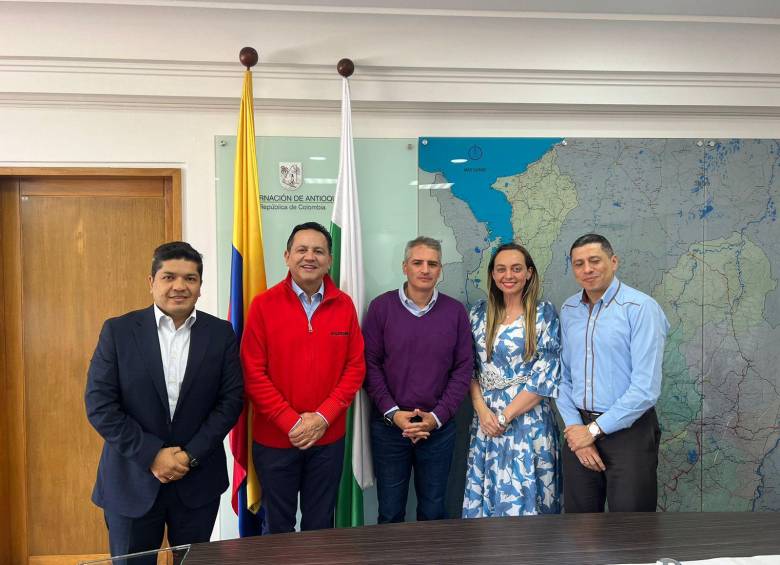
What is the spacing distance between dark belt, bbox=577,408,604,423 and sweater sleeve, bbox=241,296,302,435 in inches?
42.4

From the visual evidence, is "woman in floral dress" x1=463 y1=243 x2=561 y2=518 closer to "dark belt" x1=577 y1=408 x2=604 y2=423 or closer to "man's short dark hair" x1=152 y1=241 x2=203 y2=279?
"dark belt" x1=577 y1=408 x2=604 y2=423

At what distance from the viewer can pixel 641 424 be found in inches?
89.0

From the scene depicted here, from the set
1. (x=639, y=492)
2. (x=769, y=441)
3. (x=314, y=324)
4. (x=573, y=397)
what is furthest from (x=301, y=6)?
(x=769, y=441)

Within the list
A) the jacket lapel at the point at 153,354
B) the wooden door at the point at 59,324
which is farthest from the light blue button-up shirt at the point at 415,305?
the wooden door at the point at 59,324

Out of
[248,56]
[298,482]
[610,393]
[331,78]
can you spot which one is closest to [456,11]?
[331,78]

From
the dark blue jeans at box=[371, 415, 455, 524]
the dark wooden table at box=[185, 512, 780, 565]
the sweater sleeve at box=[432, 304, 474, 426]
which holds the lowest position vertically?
the dark blue jeans at box=[371, 415, 455, 524]

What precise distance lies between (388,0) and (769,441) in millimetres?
3110

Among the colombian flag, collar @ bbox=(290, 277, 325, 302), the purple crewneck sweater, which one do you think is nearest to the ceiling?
the colombian flag

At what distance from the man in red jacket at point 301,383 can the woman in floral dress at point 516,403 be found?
0.61 m

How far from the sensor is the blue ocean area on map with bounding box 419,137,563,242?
115 inches

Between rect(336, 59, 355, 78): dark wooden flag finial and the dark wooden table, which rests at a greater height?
rect(336, 59, 355, 78): dark wooden flag finial

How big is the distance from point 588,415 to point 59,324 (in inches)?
104

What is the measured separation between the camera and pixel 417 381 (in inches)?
96.0

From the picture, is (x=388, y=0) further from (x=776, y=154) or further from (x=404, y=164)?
(x=776, y=154)
